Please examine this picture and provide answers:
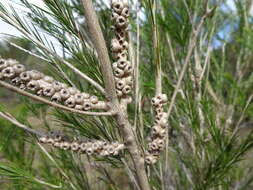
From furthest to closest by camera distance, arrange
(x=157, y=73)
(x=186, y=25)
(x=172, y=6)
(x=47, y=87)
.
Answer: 1. (x=172, y=6)
2. (x=186, y=25)
3. (x=157, y=73)
4. (x=47, y=87)

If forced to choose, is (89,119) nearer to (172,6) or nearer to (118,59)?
(118,59)

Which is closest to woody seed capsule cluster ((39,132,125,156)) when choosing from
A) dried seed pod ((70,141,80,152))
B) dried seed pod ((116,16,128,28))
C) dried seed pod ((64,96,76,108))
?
dried seed pod ((70,141,80,152))

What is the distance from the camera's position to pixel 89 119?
27.7 inches

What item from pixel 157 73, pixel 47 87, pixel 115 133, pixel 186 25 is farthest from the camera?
pixel 186 25

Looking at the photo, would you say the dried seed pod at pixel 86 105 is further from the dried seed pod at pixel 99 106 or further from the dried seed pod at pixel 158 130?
the dried seed pod at pixel 158 130

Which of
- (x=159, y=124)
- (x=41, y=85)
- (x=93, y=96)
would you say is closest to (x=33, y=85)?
(x=41, y=85)

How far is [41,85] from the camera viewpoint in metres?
0.45

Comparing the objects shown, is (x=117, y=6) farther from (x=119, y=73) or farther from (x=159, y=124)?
(x=159, y=124)

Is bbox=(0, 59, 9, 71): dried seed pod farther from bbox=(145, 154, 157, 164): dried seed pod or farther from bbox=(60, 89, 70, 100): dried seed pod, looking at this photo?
bbox=(145, 154, 157, 164): dried seed pod

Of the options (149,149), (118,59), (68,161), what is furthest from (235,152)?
(68,161)

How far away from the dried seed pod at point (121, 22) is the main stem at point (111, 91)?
36 millimetres

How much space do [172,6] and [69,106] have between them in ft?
2.44

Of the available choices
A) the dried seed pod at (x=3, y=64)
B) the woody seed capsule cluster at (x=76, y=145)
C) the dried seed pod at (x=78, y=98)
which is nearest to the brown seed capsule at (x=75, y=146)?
the woody seed capsule cluster at (x=76, y=145)

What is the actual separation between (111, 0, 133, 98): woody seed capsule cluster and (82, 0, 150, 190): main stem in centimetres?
2
